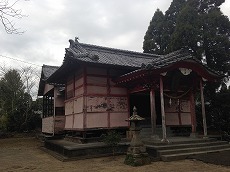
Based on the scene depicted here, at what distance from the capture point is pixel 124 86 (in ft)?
48.7

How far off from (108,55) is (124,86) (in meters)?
Answer: 3.06

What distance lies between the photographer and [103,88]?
14336 mm

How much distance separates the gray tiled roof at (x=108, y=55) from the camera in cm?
1392

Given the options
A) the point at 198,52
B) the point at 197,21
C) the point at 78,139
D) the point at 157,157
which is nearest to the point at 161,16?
the point at 197,21

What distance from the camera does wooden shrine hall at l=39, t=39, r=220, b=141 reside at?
12562 mm

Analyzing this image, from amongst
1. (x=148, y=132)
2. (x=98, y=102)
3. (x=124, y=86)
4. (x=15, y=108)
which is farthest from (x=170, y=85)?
(x=15, y=108)

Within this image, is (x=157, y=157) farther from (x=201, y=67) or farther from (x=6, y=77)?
(x=6, y=77)

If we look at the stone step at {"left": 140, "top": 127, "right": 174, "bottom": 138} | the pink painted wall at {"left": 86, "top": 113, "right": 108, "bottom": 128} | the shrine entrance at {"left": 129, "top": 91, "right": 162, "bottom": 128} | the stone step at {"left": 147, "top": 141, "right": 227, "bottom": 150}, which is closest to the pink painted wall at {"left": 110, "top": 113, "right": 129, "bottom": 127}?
the pink painted wall at {"left": 86, "top": 113, "right": 108, "bottom": 128}

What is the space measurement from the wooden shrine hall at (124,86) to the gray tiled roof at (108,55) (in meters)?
0.07

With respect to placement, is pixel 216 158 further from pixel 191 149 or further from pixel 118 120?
pixel 118 120

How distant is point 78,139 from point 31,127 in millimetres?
18594

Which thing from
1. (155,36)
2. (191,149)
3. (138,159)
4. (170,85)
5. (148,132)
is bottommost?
(138,159)

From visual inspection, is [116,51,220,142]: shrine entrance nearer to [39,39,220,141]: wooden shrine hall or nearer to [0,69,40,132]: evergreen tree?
[39,39,220,141]: wooden shrine hall

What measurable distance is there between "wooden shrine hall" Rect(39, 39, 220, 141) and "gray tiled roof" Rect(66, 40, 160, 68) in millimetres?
67
